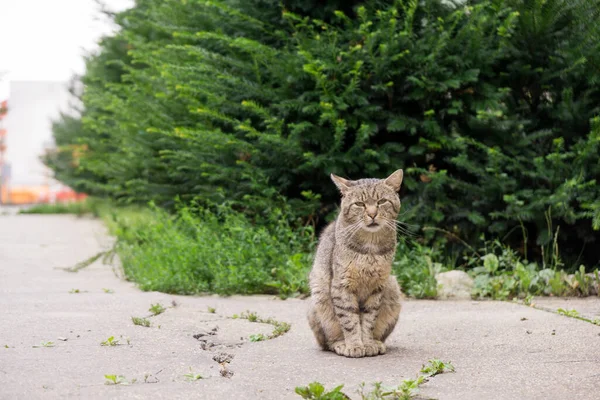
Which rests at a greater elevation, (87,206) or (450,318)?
(450,318)

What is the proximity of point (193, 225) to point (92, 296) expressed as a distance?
1665mm

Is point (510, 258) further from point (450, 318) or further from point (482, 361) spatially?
point (482, 361)

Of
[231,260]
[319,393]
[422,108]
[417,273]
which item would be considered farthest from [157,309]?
[422,108]

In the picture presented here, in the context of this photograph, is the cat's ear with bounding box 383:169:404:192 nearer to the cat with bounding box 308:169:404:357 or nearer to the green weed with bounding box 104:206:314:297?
the cat with bounding box 308:169:404:357

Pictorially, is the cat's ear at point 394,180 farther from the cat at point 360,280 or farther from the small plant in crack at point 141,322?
the small plant in crack at point 141,322

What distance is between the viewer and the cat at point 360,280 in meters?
4.45

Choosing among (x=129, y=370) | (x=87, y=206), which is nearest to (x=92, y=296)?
(x=129, y=370)

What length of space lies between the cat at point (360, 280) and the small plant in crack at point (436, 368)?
557 mm

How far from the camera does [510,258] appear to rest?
6859 millimetres

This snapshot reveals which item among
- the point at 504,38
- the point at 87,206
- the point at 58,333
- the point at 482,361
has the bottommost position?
the point at 87,206

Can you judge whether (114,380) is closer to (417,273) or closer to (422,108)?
(417,273)

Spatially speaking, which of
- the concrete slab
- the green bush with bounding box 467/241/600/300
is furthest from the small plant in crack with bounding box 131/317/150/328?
the green bush with bounding box 467/241/600/300

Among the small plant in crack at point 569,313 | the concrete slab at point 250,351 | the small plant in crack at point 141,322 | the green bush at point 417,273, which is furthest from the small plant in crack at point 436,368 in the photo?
the green bush at point 417,273

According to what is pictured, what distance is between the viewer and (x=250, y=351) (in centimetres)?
452
